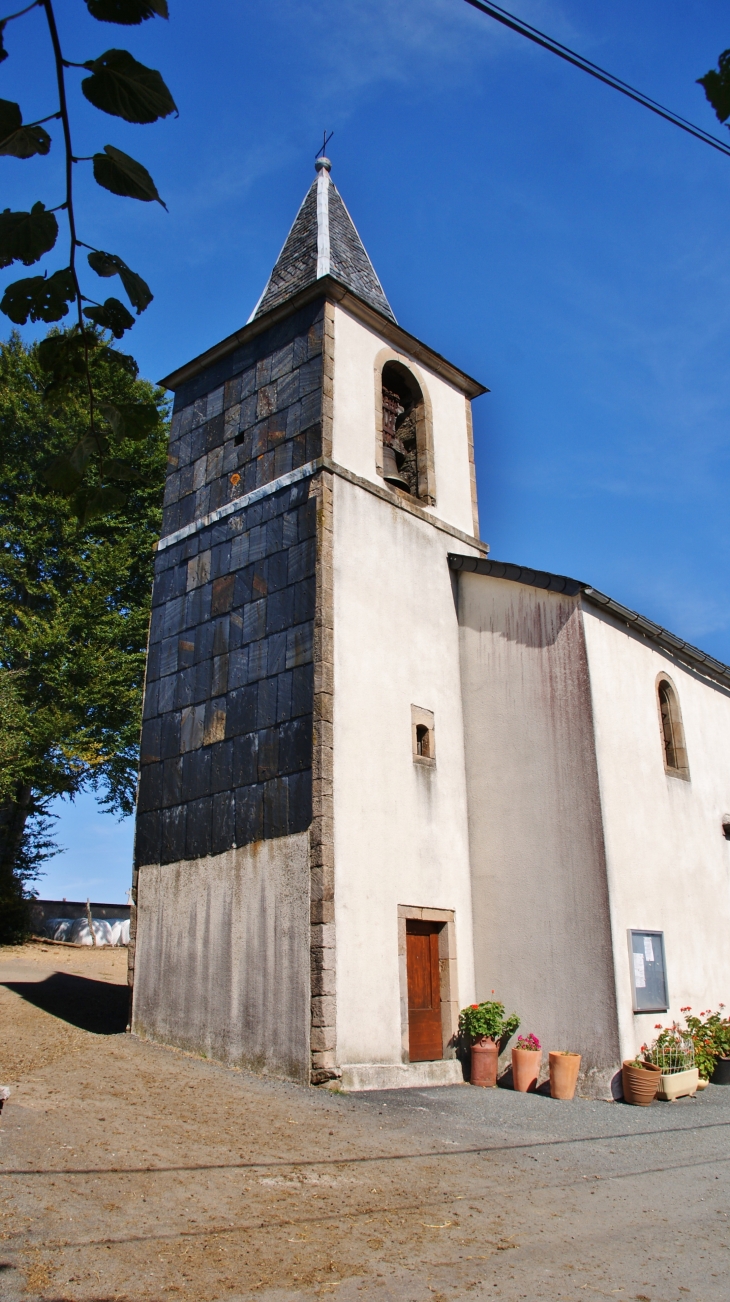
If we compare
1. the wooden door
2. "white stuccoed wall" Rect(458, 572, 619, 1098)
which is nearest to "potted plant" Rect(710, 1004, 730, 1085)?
"white stuccoed wall" Rect(458, 572, 619, 1098)

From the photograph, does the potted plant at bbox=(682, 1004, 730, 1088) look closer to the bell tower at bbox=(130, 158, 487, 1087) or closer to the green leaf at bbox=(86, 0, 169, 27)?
the bell tower at bbox=(130, 158, 487, 1087)

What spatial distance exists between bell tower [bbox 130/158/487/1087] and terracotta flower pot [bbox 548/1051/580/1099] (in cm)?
121

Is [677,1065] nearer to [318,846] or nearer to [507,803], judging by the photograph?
[507,803]

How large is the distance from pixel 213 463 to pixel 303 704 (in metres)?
4.67

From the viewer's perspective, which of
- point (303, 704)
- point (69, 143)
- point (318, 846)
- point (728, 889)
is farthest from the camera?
point (728, 889)

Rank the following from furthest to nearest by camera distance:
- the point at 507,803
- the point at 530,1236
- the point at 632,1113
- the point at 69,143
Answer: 1. the point at 507,803
2. the point at 632,1113
3. the point at 530,1236
4. the point at 69,143

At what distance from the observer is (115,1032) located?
11.5m

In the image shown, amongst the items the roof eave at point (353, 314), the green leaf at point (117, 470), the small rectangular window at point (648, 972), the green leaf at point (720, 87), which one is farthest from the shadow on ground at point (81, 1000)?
the green leaf at point (720, 87)

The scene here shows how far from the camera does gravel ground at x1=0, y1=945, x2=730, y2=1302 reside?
441 centimetres

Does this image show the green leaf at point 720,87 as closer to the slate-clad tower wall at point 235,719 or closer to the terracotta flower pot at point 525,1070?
the slate-clad tower wall at point 235,719

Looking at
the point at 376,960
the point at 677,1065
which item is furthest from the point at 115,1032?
the point at 677,1065

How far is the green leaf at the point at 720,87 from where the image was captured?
204cm

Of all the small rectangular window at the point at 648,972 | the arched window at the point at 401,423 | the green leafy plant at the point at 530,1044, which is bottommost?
the green leafy plant at the point at 530,1044

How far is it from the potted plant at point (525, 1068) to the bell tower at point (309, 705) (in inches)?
29.1
